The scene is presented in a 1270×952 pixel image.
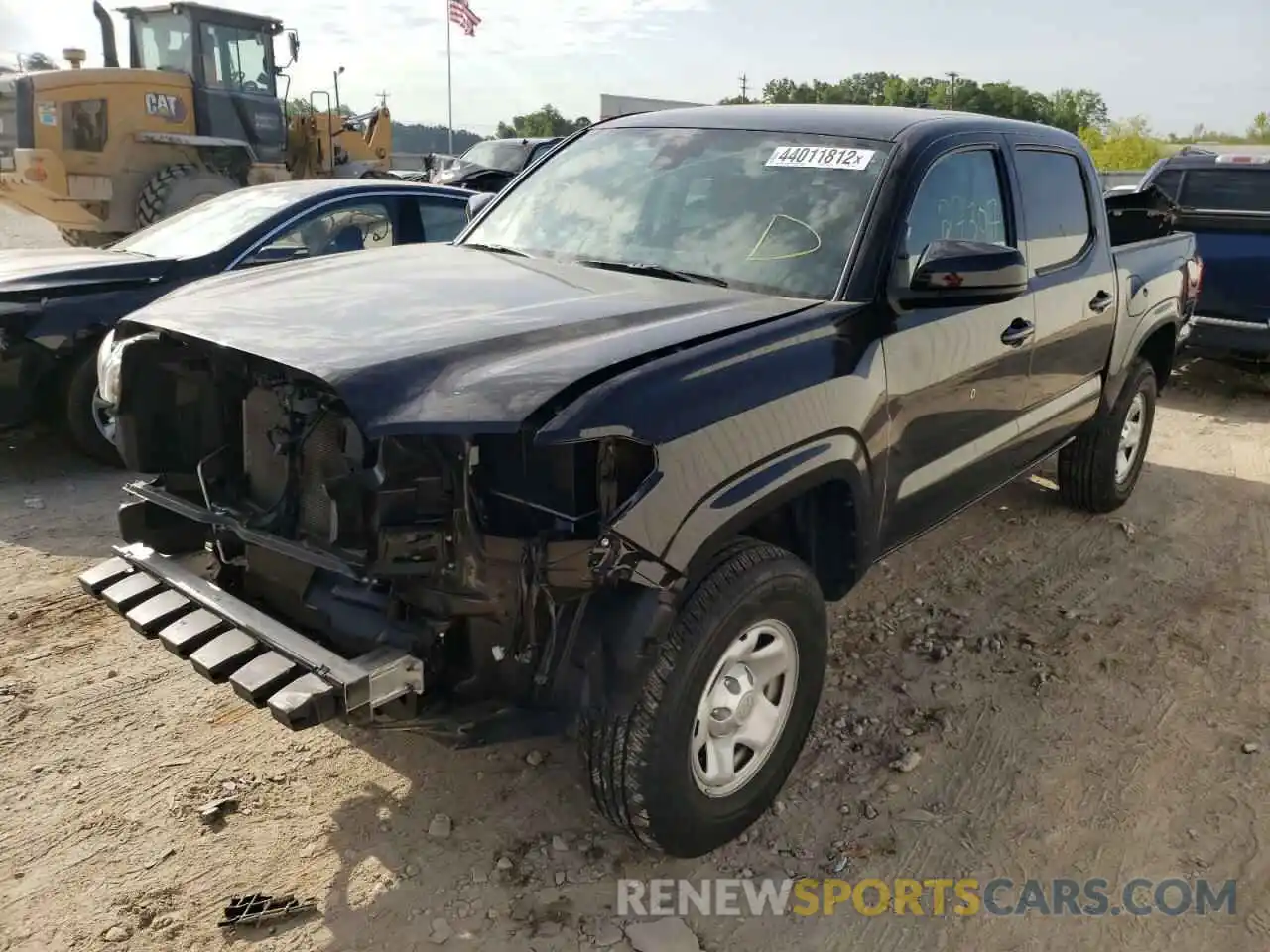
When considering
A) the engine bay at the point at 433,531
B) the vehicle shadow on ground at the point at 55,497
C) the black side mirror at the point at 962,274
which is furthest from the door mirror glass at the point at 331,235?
the black side mirror at the point at 962,274

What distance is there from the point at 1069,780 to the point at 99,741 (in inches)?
121

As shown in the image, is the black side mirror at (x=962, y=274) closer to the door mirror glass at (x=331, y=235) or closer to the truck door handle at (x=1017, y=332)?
the truck door handle at (x=1017, y=332)

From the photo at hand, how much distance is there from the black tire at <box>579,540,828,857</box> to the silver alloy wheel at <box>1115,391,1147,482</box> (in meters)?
3.38

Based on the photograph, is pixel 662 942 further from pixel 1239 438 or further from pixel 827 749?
pixel 1239 438

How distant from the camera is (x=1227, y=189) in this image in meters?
8.93

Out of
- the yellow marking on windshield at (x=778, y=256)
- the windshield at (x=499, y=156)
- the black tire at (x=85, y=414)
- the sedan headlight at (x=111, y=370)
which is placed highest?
the windshield at (x=499, y=156)

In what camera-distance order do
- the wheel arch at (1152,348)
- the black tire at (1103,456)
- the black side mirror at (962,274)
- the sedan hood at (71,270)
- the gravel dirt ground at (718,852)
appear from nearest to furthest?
the gravel dirt ground at (718,852), the black side mirror at (962,274), the wheel arch at (1152,348), the black tire at (1103,456), the sedan hood at (71,270)

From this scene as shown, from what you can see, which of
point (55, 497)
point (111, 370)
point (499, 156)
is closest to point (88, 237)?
point (499, 156)

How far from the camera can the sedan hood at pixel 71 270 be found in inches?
213

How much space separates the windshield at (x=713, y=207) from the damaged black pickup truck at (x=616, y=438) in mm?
13

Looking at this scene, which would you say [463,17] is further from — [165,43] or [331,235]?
[331,235]

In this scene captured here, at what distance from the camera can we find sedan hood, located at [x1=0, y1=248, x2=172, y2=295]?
17.7 feet

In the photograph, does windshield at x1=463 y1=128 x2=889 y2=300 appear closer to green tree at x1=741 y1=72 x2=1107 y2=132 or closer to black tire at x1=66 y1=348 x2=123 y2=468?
black tire at x1=66 y1=348 x2=123 y2=468

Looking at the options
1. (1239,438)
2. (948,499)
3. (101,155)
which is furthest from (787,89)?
(948,499)
